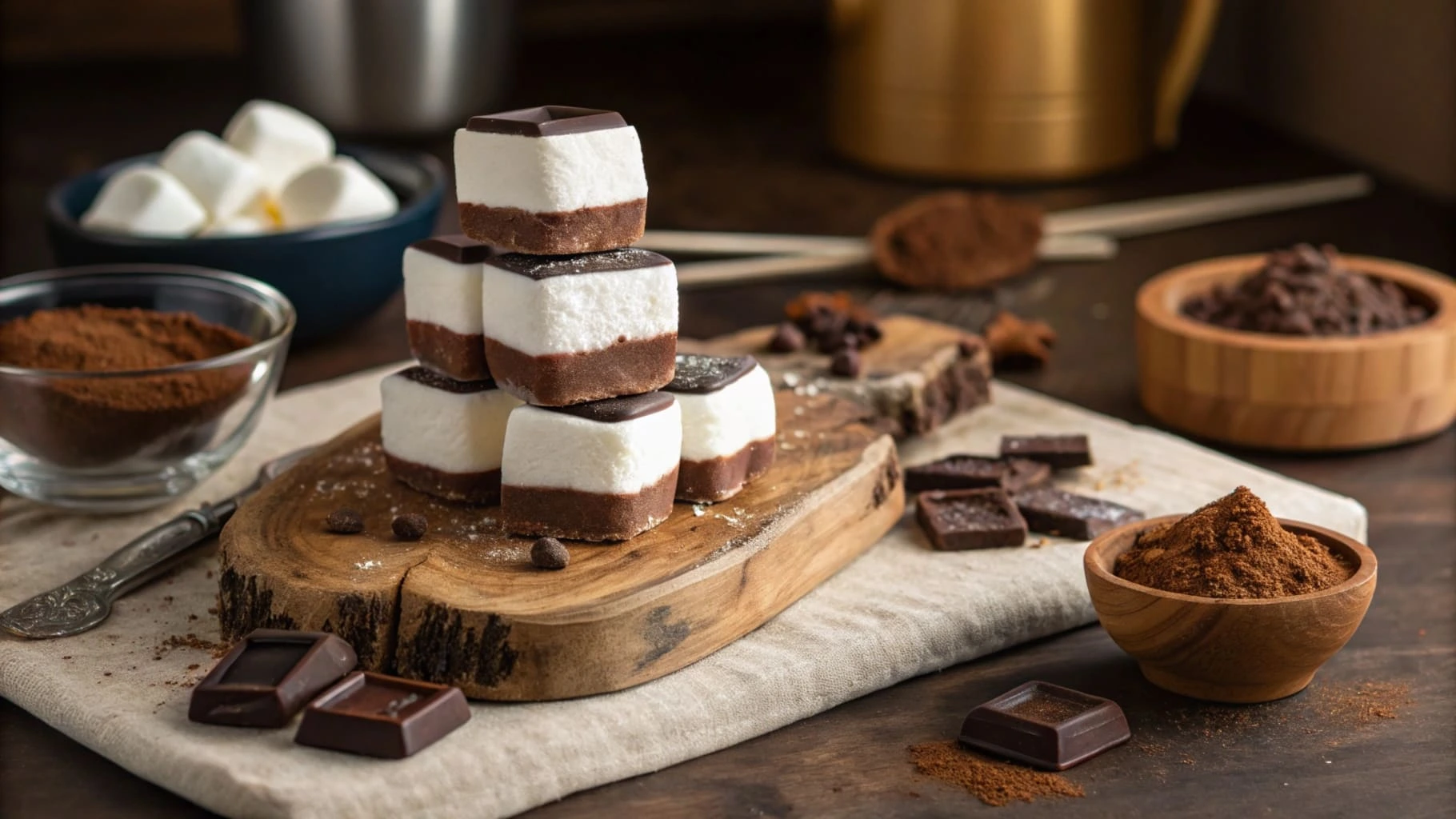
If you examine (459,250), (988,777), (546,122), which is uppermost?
(546,122)

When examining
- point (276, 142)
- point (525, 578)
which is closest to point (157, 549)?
point (525, 578)

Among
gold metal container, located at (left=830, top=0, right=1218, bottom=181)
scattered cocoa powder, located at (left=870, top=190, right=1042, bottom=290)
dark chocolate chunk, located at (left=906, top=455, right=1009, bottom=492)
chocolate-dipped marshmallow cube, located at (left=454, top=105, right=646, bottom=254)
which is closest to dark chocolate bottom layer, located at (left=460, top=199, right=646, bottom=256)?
chocolate-dipped marshmallow cube, located at (left=454, top=105, right=646, bottom=254)

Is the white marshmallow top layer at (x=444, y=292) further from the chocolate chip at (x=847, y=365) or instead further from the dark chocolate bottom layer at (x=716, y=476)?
the chocolate chip at (x=847, y=365)

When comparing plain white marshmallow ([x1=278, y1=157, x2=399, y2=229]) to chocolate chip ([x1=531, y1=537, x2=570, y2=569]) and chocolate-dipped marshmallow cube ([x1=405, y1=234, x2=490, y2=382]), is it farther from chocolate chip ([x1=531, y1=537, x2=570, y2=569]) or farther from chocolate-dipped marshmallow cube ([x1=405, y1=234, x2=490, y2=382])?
chocolate chip ([x1=531, y1=537, x2=570, y2=569])

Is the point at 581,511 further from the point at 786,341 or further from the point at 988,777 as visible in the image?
the point at 786,341

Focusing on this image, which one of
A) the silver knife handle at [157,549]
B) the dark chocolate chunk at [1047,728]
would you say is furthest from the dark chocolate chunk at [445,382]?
the dark chocolate chunk at [1047,728]

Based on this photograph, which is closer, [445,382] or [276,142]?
[445,382]
